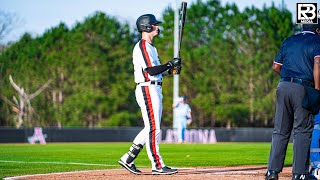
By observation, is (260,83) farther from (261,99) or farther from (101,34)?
(101,34)

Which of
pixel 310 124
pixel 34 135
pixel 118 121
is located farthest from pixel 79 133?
pixel 310 124

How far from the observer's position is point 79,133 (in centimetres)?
3556

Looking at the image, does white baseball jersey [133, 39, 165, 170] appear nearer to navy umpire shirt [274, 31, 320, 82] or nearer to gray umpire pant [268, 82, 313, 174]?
gray umpire pant [268, 82, 313, 174]

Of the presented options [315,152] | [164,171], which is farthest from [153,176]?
[315,152]

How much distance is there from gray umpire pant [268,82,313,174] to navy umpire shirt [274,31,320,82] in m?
0.17

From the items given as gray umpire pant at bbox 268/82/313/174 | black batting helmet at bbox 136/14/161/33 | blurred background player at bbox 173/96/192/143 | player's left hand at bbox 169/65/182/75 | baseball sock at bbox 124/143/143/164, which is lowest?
blurred background player at bbox 173/96/192/143

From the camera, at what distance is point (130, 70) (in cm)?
5912

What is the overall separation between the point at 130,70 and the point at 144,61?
47871 mm

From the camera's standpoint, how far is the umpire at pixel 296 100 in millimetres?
9945

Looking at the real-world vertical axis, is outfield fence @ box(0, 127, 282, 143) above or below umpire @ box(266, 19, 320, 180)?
below

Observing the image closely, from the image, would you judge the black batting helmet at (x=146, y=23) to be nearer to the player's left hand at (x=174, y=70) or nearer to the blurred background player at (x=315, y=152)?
the player's left hand at (x=174, y=70)

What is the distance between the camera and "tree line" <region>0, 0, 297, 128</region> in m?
56.3

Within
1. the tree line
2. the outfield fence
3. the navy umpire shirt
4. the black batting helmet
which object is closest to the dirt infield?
the navy umpire shirt

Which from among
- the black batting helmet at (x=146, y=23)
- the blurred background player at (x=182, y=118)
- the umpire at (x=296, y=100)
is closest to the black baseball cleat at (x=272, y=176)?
the umpire at (x=296, y=100)
